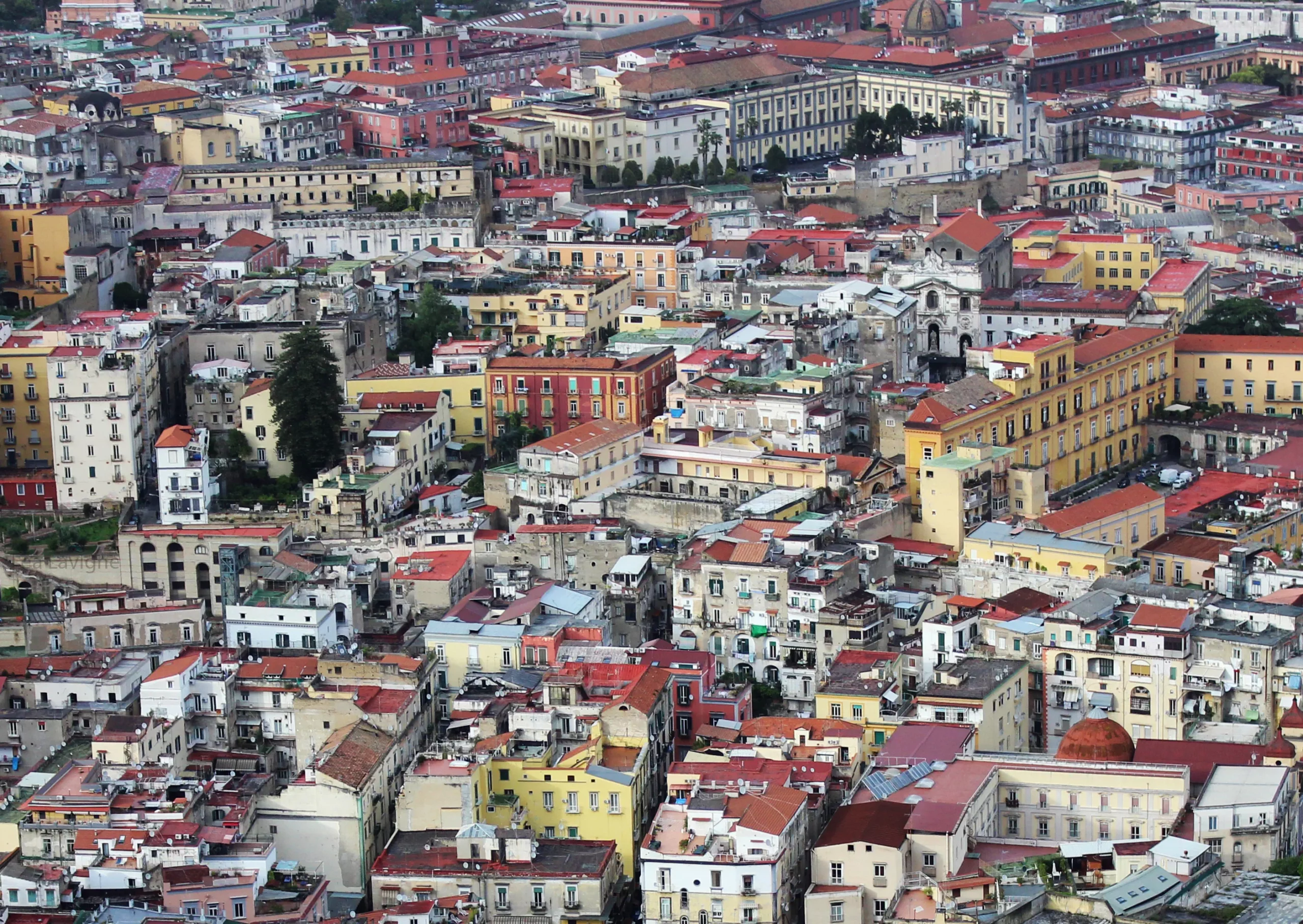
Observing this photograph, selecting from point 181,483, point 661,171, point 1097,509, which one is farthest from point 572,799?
point 661,171

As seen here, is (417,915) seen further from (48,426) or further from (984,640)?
(48,426)

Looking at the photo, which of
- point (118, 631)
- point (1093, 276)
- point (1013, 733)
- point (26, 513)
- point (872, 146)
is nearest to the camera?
point (1013, 733)

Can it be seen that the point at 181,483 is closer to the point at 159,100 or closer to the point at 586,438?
the point at 586,438

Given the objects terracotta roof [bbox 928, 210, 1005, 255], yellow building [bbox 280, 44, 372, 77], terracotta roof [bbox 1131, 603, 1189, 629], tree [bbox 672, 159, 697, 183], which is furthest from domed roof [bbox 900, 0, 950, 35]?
terracotta roof [bbox 1131, 603, 1189, 629]

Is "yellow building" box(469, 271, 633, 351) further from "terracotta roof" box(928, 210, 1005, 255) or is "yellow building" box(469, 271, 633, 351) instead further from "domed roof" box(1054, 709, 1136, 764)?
"domed roof" box(1054, 709, 1136, 764)

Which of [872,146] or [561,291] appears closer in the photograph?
[561,291]

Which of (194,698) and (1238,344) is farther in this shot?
(1238,344)

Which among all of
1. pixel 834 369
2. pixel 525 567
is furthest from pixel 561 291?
pixel 525 567

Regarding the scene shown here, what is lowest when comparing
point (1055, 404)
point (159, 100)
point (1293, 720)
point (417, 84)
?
point (1293, 720)
